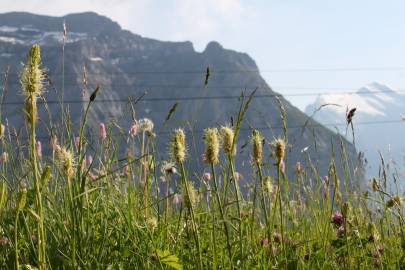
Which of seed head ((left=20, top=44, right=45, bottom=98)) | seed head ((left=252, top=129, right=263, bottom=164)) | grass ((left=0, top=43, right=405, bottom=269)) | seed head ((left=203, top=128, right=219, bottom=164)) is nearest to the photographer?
seed head ((left=20, top=44, right=45, bottom=98))

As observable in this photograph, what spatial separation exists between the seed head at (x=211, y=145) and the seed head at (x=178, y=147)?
108mm

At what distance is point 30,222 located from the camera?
275cm

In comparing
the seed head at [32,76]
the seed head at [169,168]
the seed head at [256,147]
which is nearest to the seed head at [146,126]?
the seed head at [169,168]

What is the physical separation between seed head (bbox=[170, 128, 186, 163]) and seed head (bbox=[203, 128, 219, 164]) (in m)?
0.11

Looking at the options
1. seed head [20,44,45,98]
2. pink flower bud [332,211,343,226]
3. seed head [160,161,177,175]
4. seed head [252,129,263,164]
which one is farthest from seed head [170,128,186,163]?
pink flower bud [332,211,343,226]

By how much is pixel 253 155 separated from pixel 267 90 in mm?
195604

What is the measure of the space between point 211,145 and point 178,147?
16cm

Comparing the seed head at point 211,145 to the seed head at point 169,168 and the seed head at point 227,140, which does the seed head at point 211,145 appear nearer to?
the seed head at point 227,140

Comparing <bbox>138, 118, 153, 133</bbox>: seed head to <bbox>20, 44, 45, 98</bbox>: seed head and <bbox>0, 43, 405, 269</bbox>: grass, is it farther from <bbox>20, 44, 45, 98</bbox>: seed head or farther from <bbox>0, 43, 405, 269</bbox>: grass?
<bbox>20, 44, 45, 98</bbox>: seed head

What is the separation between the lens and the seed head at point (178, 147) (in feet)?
6.34

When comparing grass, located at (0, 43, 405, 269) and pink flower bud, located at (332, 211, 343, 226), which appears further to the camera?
pink flower bud, located at (332, 211, 343, 226)

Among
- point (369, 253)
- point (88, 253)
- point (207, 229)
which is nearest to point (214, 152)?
point (88, 253)

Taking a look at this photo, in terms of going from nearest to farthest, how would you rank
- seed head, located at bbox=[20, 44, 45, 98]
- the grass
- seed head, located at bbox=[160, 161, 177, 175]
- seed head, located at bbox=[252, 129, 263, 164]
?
seed head, located at bbox=[20, 44, 45, 98] < the grass < seed head, located at bbox=[252, 129, 263, 164] < seed head, located at bbox=[160, 161, 177, 175]

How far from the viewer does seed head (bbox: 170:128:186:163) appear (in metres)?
1.93
